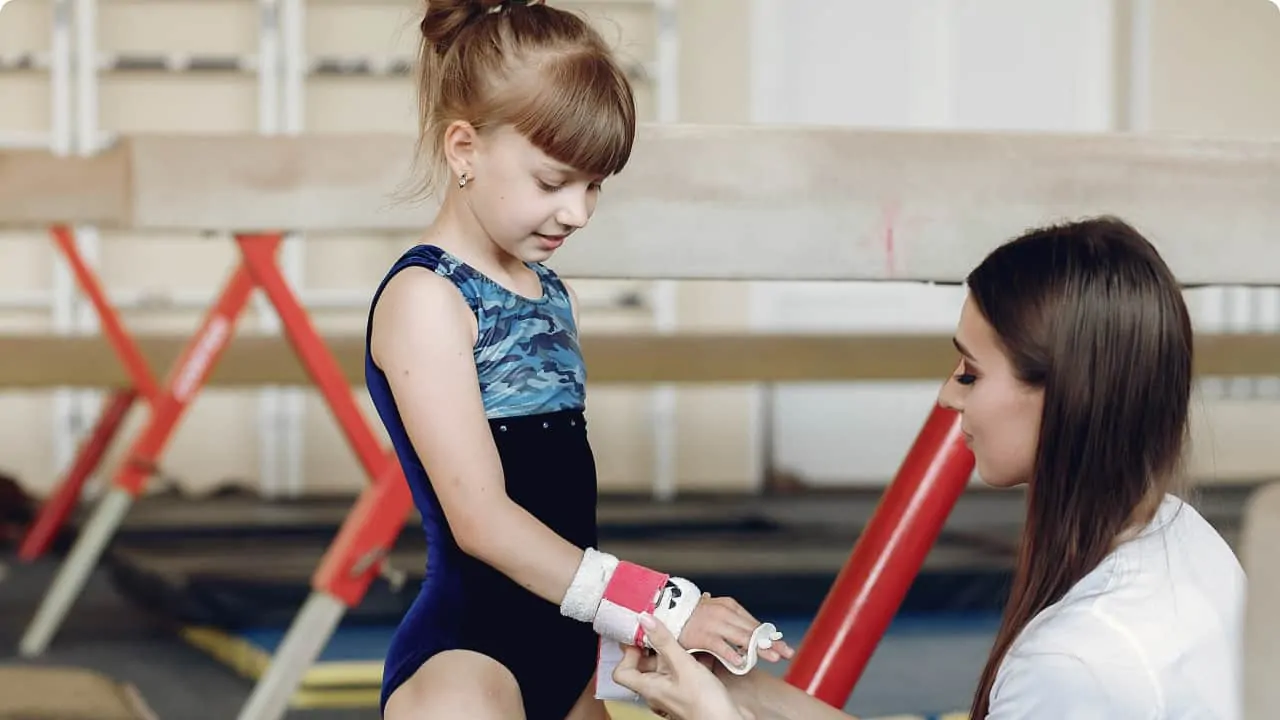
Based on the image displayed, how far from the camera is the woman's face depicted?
3.44 ft

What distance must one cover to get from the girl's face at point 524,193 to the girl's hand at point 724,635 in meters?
0.33

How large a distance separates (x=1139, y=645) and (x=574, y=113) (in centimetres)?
59

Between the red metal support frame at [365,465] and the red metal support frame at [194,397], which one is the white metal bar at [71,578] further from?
the red metal support frame at [365,465]

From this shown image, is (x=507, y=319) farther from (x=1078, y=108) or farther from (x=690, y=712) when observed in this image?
(x=1078, y=108)

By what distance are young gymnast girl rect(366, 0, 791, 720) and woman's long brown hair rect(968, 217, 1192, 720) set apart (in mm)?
258

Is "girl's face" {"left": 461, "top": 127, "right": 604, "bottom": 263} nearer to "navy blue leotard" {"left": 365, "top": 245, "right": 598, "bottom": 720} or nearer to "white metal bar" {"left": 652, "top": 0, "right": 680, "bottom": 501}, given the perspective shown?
"navy blue leotard" {"left": 365, "top": 245, "right": 598, "bottom": 720}

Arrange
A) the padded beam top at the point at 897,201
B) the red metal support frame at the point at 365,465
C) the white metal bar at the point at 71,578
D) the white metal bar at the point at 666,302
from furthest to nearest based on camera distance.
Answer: the white metal bar at the point at 666,302
the white metal bar at the point at 71,578
the red metal support frame at the point at 365,465
the padded beam top at the point at 897,201

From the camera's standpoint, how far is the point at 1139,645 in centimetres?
95

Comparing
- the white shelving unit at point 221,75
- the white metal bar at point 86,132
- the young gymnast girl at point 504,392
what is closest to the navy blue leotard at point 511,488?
the young gymnast girl at point 504,392

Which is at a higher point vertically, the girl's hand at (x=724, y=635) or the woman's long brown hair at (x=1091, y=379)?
the woman's long brown hair at (x=1091, y=379)

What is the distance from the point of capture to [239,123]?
558cm

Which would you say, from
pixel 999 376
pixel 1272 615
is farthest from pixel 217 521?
pixel 1272 615

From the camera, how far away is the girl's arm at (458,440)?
1.17 meters

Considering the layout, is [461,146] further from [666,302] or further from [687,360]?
[666,302]
